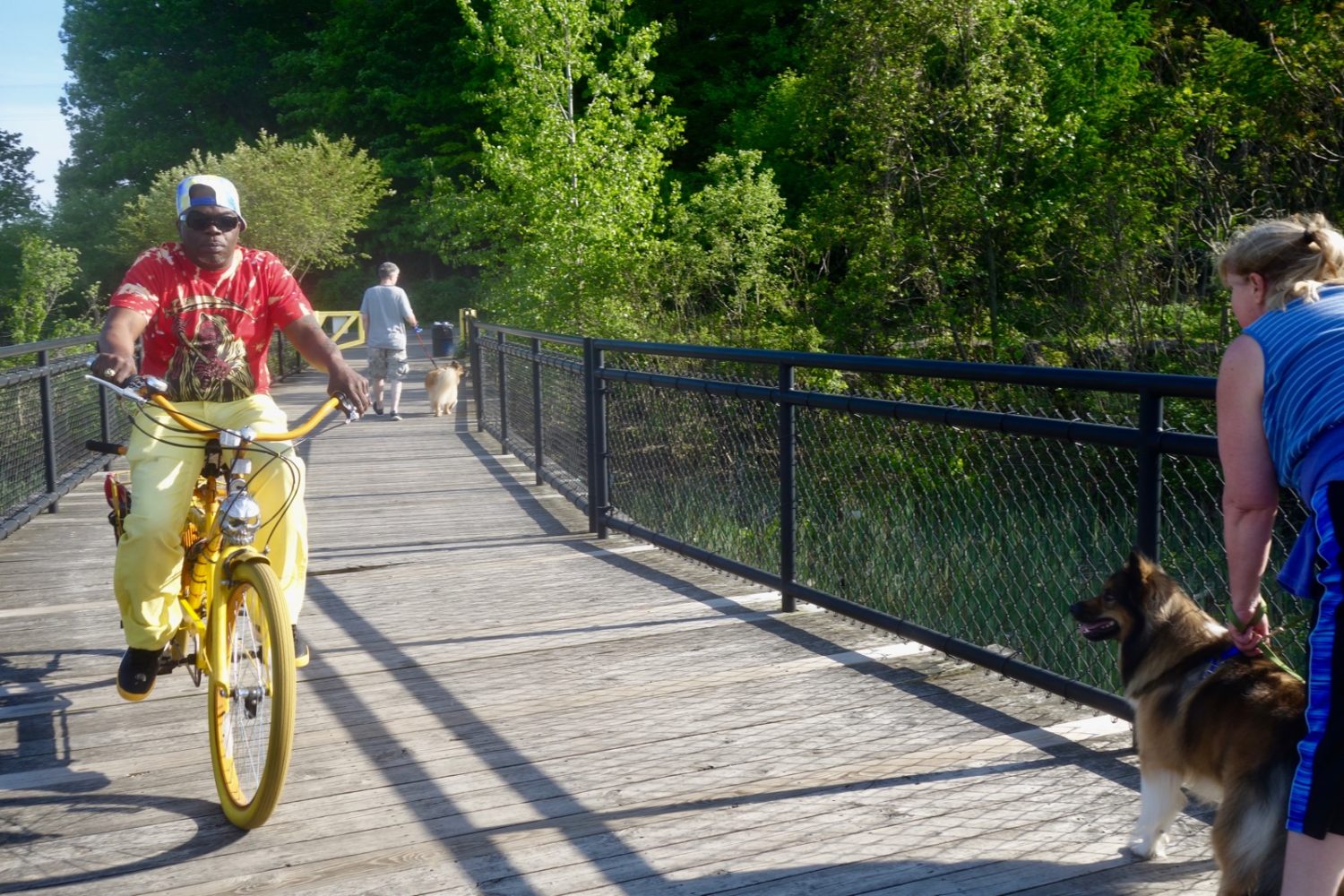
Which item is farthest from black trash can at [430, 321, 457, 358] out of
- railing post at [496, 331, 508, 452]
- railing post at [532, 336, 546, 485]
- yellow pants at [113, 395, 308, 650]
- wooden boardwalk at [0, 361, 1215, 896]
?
yellow pants at [113, 395, 308, 650]

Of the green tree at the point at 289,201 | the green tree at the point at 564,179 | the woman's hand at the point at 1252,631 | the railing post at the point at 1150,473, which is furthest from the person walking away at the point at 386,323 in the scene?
the green tree at the point at 289,201

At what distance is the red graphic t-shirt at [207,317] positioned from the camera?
4148mm

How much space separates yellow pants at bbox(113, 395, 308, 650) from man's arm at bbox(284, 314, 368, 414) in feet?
0.83

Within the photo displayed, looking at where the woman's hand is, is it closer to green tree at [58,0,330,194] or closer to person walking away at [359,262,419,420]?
person walking away at [359,262,419,420]

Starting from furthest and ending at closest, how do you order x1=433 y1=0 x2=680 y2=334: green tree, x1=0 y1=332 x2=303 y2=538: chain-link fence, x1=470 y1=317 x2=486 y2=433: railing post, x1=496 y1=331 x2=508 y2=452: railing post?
x1=433 y1=0 x2=680 y2=334: green tree, x1=470 y1=317 x2=486 y2=433: railing post, x1=496 y1=331 x2=508 y2=452: railing post, x1=0 y1=332 x2=303 y2=538: chain-link fence

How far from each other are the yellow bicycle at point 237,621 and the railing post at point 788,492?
218 cm

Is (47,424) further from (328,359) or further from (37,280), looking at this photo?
(37,280)

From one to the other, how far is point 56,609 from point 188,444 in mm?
2907

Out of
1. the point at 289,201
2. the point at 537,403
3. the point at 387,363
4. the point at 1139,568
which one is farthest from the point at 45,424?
the point at 289,201

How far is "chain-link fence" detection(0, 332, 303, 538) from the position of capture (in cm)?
834

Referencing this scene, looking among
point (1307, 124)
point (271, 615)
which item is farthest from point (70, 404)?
point (1307, 124)

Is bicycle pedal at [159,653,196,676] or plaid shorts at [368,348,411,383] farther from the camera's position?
plaid shorts at [368,348,411,383]

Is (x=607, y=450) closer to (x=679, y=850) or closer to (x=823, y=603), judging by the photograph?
(x=823, y=603)

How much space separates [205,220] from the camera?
4.06 metres
